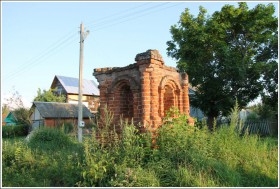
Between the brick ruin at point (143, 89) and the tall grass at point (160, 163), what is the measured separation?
481mm

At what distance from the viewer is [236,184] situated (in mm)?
4340

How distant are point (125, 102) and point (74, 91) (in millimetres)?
33461

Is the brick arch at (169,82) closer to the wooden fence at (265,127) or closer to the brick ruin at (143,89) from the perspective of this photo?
the brick ruin at (143,89)

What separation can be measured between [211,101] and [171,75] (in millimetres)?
10220

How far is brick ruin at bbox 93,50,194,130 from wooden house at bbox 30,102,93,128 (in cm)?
2149

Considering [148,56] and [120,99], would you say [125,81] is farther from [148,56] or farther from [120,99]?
[148,56]

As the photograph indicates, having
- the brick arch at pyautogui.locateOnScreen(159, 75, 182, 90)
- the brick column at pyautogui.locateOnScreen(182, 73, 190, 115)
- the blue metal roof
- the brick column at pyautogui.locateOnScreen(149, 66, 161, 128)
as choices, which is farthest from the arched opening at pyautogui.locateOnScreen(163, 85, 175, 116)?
the blue metal roof

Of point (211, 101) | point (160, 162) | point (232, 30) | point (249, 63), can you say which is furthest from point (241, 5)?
point (160, 162)

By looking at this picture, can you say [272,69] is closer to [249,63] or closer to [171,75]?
[249,63]

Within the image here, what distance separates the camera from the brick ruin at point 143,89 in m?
5.79

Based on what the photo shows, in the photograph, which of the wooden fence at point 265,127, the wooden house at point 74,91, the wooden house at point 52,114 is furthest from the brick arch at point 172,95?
the wooden house at point 74,91

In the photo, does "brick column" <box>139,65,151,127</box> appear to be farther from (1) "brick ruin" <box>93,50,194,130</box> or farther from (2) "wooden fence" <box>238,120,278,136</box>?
(2) "wooden fence" <box>238,120,278,136</box>

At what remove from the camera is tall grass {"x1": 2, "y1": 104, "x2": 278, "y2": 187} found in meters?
4.36

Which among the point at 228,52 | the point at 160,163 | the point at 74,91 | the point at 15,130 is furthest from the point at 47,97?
the point at 160,163
